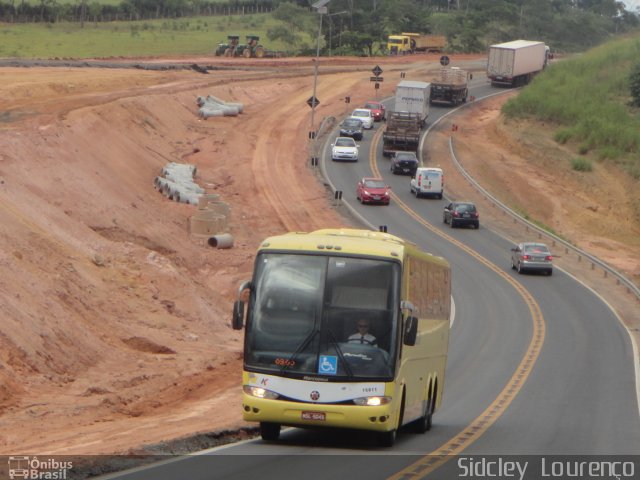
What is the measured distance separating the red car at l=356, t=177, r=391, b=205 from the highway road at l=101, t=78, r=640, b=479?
58 centimetres

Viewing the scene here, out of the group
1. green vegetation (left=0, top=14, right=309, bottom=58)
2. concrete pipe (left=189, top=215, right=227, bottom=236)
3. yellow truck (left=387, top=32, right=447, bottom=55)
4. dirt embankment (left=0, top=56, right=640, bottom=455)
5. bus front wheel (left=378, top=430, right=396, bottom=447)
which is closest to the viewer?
bus front wheel (left=378, top=430, right=396, bottom=447)

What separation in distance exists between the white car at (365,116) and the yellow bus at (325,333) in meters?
69.2

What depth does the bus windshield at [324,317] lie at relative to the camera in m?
16.7

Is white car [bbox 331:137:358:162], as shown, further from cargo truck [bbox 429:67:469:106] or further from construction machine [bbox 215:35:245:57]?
construction machine [bbox 215:35:245:57]

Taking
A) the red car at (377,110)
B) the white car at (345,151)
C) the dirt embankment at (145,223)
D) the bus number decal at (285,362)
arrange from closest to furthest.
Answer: the bus number decal at (285,362), the dirt embankment at (145,223), the white car at (345,151), the red car at (377,110)

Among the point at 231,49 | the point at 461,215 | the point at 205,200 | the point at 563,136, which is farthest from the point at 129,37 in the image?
the point at 205,200

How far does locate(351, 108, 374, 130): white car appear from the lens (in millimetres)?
86312

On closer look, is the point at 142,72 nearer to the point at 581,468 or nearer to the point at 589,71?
the point at 589,71

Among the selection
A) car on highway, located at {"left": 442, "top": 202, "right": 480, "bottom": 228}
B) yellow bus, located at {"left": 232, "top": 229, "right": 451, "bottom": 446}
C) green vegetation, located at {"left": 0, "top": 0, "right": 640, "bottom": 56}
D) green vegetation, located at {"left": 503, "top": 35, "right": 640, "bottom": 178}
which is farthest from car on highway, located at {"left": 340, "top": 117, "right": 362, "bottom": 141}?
yellow bus, located at {"left": 232, "top": 229, "right": 451, "bottom": 446}

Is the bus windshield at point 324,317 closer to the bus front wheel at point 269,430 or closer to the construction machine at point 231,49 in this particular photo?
the bus front wheel at point 269,430

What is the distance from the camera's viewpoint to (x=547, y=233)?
59.2 metres

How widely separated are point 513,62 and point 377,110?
2419cm

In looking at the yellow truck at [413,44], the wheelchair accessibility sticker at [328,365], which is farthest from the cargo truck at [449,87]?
the wheelchair accessibility sticker at [328,365]

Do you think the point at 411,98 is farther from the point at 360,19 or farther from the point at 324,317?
the point at 324,317
